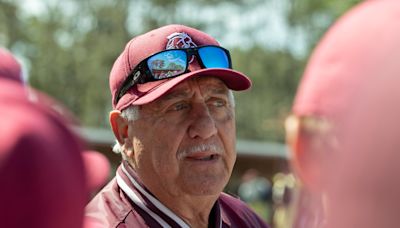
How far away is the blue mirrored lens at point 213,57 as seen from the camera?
3.16 metres

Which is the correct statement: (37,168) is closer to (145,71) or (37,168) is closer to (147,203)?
(147,203)

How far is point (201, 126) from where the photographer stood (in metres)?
3.11

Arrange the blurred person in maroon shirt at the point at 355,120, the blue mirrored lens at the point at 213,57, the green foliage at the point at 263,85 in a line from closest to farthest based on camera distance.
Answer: the blurred person in maroon shirt at the point at 355,120 < the blue mirrored lens at the point at 213,57 < the green foliage at the point at 263,85

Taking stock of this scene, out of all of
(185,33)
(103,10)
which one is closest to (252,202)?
(185,33)

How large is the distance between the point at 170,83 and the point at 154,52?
0.15m

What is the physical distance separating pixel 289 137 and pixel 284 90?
138 ft

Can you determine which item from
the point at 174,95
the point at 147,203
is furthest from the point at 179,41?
the point at 147,203

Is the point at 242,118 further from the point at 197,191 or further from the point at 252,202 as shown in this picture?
the point at 197,191

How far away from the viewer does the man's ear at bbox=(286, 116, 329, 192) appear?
1473mm

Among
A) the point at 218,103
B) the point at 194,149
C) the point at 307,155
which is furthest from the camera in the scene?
the point at 218,103

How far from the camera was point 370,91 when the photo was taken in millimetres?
1390

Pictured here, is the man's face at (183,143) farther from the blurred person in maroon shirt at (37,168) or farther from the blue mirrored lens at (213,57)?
the blurred person in maroon shirt at (37,168)

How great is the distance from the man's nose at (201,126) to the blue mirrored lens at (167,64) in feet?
0.58

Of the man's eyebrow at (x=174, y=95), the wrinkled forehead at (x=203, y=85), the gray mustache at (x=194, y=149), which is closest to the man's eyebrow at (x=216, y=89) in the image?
the wrinkled forehead at (x=203, y=85)
